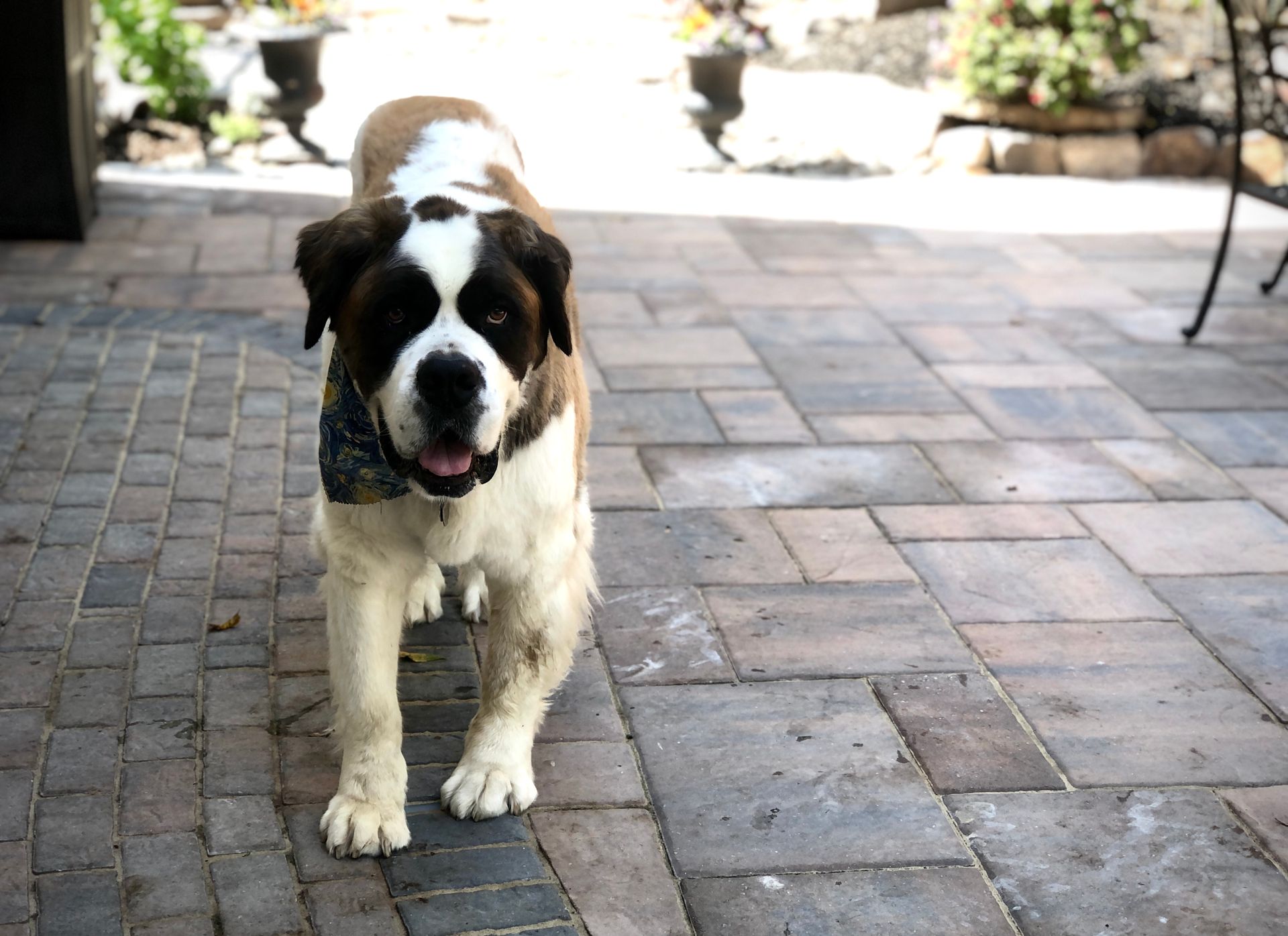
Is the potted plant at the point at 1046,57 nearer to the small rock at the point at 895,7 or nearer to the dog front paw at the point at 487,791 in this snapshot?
the small rock at the point at 895,7

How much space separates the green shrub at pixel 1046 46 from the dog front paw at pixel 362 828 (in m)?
8.05

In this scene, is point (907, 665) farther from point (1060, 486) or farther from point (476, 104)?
point (476, 104)

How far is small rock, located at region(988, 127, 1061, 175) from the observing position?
9.64m

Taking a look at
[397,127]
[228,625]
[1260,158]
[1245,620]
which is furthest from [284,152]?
[1245,620]

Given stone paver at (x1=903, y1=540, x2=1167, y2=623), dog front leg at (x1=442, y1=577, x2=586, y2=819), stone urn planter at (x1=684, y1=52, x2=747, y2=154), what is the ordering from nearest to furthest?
dog front leg at (x1=442, y1=577, x2=586, y2=819) → stone paver at (x1=903, y1=540, x2=1167, y2=623) → stone urn planter at (x1=684, y1=52, x2=747, y2=154)

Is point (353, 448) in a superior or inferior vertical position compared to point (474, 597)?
superior

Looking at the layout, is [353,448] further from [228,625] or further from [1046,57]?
[1046,57]

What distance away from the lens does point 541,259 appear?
2729 mm

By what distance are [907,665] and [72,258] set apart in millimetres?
5020

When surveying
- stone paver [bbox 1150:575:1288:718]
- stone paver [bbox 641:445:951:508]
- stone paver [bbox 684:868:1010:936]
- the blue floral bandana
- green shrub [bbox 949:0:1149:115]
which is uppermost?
the blue floral bandana

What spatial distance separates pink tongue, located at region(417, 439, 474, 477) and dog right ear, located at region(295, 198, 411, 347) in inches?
13.7

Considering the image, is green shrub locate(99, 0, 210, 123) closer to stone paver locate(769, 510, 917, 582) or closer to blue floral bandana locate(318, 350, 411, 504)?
stone paver locate(769, 510, 917, 582)

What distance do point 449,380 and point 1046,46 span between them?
8020 mm

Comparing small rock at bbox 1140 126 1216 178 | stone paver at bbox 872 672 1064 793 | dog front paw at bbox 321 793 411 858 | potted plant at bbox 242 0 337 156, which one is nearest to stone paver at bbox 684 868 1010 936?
stone paver at bbox 872 672 1064 793
